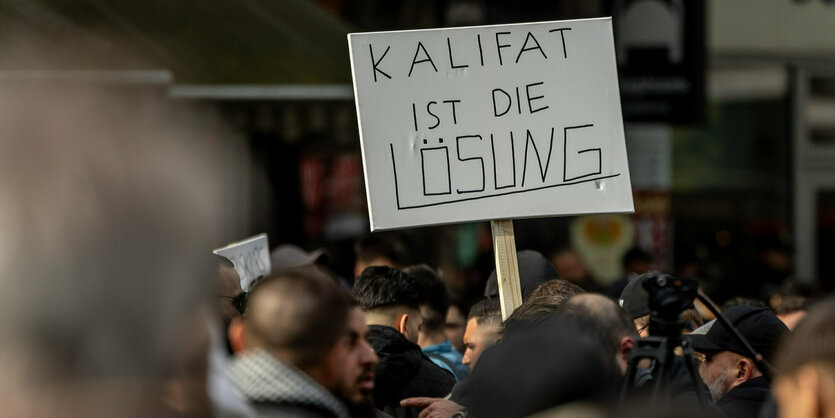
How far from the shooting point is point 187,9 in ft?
23.4

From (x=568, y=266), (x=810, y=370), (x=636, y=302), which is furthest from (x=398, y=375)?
(x=568, y=266)

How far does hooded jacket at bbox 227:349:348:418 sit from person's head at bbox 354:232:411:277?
3.73 m

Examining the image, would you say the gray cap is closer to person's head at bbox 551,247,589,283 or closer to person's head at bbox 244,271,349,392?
person's head at bbox 551,247,589,283

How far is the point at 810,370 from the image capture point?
6.50ft

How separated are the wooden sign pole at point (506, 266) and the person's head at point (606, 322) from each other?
860 millimetres

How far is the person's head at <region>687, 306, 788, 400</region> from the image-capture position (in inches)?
152

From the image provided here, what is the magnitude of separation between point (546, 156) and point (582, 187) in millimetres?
168

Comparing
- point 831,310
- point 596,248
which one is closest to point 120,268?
point 831,310

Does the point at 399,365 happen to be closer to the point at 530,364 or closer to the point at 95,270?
the point at 530,364

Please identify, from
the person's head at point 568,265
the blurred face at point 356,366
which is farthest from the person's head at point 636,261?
the blurred face at point 356,366

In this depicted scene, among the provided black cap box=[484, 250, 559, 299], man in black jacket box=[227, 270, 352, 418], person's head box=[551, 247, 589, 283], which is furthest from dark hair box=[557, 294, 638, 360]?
person's head box=[551, 247, 589, 283]

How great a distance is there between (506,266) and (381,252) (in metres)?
2.23

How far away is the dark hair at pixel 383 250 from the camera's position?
6.12m

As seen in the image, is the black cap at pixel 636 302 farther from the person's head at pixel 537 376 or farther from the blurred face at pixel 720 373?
the person's head at pixel 537 376
